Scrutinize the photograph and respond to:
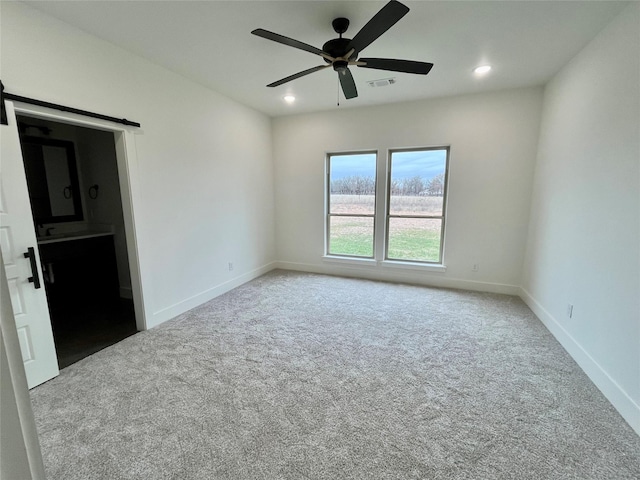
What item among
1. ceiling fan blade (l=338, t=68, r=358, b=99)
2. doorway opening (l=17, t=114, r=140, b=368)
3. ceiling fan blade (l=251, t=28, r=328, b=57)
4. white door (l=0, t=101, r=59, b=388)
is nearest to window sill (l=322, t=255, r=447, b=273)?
ceiling fan blade (l=338, t=68, r=358, b=99)

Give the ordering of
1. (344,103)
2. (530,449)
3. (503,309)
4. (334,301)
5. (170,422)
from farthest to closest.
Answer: (344,103) < (334,301) < (503,309) < (170,422) < (530,449)

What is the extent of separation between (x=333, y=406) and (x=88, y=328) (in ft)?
9.34

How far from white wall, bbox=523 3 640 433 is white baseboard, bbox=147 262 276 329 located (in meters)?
3.97

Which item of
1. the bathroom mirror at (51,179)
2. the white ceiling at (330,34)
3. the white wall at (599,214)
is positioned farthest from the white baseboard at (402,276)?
the bathroom mirror at (51,179)

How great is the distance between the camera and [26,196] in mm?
2164

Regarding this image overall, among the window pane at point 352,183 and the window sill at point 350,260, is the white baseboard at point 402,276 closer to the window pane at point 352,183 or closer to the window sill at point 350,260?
the window sill at point 350,260

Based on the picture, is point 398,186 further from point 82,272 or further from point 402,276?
point 82,272

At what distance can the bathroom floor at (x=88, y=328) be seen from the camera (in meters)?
2.71

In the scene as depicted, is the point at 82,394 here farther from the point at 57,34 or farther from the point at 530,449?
the point at 530,449

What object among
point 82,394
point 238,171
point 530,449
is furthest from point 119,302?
point 530,449

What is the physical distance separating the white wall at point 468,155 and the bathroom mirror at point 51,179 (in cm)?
316

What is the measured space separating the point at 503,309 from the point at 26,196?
15.8ft

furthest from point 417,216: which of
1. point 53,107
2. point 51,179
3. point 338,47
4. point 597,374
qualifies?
point 51,179

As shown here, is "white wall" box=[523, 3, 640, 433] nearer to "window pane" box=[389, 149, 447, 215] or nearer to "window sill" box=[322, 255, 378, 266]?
"window pane" box=[389, 149, 447, 215]
